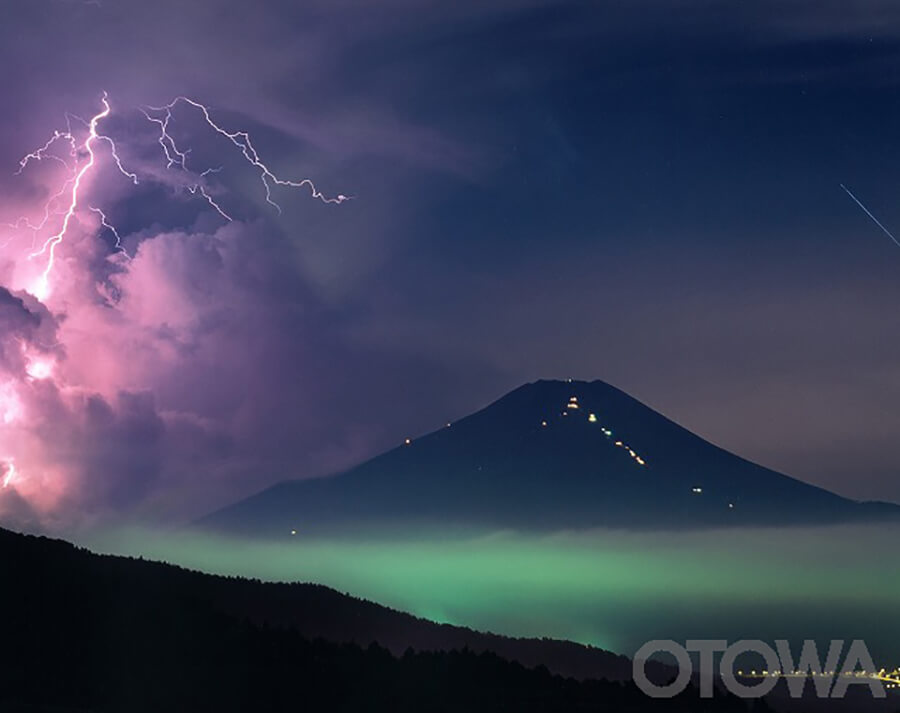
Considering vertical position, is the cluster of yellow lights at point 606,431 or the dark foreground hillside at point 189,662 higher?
the cluster of yellow lights at point 606,431

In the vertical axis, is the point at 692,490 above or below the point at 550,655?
Answer: above

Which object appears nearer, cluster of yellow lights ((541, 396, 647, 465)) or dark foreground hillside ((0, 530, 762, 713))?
dark foreground hillside ((0, 530, 762, 713))

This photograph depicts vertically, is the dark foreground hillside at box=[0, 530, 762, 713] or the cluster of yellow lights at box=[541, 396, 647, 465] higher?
the cluster of yellow lights at box=[541, 396, 647, 465]

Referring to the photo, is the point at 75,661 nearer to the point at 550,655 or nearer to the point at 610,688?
the point at 610,688

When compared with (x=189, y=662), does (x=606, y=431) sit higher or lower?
higher

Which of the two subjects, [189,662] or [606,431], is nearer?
[189,662]

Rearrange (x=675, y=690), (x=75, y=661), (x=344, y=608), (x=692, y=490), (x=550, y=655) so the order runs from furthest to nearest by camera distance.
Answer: (x=692, y=490) < (x=550, y=655) < (x=344, y=608) < (x=675, y=690) < (x=75, y=661)

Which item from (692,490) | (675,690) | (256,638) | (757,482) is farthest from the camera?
(757,482)

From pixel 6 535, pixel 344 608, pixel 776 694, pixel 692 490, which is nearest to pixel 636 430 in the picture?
pixel 692 490
